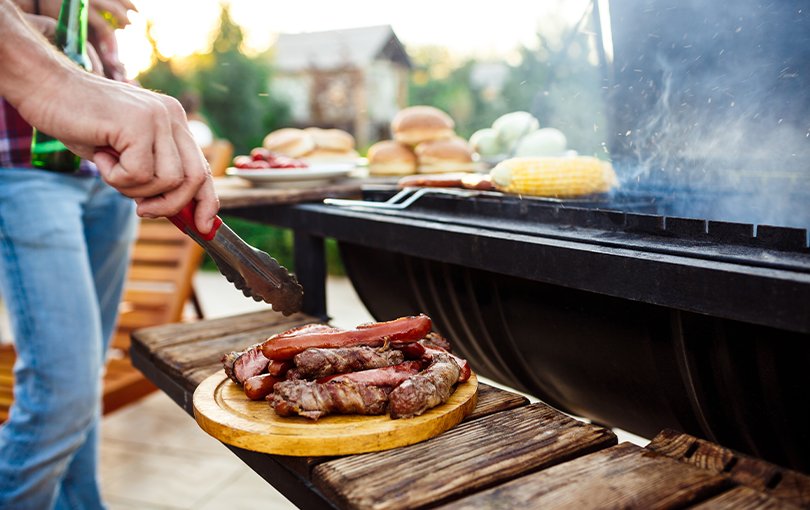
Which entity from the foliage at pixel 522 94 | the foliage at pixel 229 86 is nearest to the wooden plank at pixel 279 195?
the foliage at pixel 522 94

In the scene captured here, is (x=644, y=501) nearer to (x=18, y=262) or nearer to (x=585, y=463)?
(x=585, y=463)

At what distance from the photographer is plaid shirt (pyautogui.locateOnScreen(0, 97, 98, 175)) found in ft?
5.36

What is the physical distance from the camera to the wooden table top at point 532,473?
768 millimetres

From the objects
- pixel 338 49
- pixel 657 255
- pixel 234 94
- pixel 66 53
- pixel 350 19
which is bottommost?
pixel 657 255

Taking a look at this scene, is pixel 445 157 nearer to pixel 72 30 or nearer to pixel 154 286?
pixel 72 30

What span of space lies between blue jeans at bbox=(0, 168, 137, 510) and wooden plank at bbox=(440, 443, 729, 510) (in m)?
1.33

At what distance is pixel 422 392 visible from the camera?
961 mm

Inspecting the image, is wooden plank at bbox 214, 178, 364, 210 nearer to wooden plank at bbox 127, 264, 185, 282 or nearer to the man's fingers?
the man's fingers

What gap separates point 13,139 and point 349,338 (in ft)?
4.15

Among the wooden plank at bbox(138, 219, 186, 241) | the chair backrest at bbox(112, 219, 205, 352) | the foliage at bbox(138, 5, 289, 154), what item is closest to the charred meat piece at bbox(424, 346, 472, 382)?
the chair backrest at bbox(112, 219, 205, 352)

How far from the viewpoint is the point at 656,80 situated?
75.1 inches

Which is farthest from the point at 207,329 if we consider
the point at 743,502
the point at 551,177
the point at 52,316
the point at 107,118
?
the point at 743,502

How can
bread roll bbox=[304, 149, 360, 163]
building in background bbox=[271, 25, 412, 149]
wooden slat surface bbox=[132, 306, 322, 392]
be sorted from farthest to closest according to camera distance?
building in background bbox=[271, 25, 412, 149] < bread roll bbox=[304, 149, 360, 163] < wooden slat surface bbox=[132, 306, 322, 392]

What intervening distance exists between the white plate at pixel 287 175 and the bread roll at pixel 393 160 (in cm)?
34
